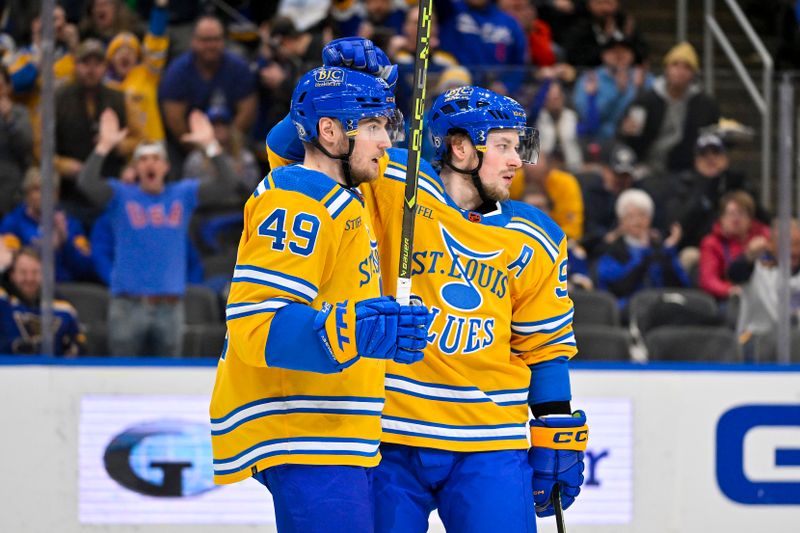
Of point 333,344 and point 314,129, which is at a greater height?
point 314,129

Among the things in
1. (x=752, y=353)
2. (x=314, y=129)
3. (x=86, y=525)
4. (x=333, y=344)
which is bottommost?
(x=86, y=525)

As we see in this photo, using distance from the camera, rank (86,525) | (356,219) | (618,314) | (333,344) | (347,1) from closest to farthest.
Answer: (333,344), (356,219), (86,525), (618,314), (347,1)

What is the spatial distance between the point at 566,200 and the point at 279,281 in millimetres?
2571

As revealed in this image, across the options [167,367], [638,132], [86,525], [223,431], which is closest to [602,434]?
[638,132]

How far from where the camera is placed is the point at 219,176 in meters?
5.14

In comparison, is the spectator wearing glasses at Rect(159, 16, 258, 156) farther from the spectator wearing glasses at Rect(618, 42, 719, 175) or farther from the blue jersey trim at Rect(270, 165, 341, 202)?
the blue jersey trim at Rect(270, 165, 341, 202)

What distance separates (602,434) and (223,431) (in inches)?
89.6

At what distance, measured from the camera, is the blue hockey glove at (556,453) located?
11.2 feet

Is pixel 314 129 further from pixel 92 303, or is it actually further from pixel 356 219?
pixel 92 303

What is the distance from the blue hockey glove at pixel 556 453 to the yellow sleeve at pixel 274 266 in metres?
0.87

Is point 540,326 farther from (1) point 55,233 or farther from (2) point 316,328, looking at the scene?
(1) point 55,233

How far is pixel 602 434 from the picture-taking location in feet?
16.3

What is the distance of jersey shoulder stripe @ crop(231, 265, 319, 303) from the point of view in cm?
281

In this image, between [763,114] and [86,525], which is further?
[763,114]
